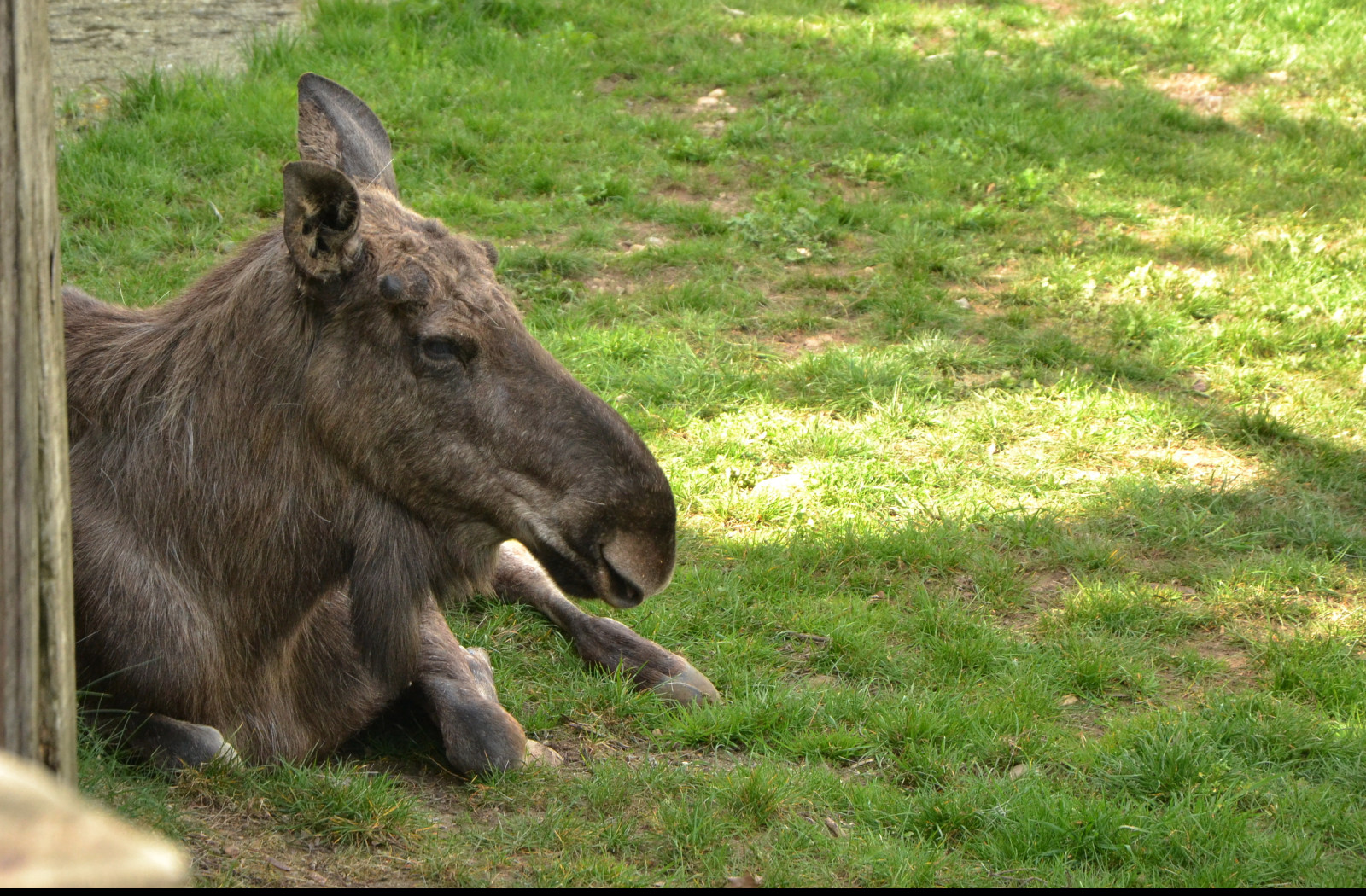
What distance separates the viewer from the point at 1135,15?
39.0 ft

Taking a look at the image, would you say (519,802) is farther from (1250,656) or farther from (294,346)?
(1250,656)

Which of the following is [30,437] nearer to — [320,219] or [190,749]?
[320,219]

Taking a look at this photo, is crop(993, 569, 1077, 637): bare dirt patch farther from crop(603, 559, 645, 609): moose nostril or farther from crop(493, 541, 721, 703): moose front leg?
crop(603, 559, 645, 609): moose nostril

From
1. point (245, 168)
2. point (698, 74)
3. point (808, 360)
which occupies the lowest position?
point (808, 360)

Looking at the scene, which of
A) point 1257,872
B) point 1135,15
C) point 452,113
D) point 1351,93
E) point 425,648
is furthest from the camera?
point 1135,15

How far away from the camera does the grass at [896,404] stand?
3.79 metres

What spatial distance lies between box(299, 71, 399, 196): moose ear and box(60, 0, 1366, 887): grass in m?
1.91

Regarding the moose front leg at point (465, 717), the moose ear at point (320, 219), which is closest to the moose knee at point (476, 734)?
the moose front leg at point (465, 717)

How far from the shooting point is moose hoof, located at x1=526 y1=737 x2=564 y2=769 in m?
4.13

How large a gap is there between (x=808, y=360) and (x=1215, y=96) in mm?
5577

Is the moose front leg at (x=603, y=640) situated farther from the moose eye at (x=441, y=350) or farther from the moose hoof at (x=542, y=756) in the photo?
the moose eye at (x=441, y=350)

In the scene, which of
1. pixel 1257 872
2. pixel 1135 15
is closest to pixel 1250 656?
pixel 1257 872

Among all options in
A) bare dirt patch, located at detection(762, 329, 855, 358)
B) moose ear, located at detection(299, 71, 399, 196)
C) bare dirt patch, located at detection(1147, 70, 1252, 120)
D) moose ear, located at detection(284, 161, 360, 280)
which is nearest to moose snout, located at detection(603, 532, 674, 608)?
moose ear, located at detection(284, 161, 360, 280)

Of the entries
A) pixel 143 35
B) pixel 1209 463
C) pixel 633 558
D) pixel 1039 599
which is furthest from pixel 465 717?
pixel 143 35
